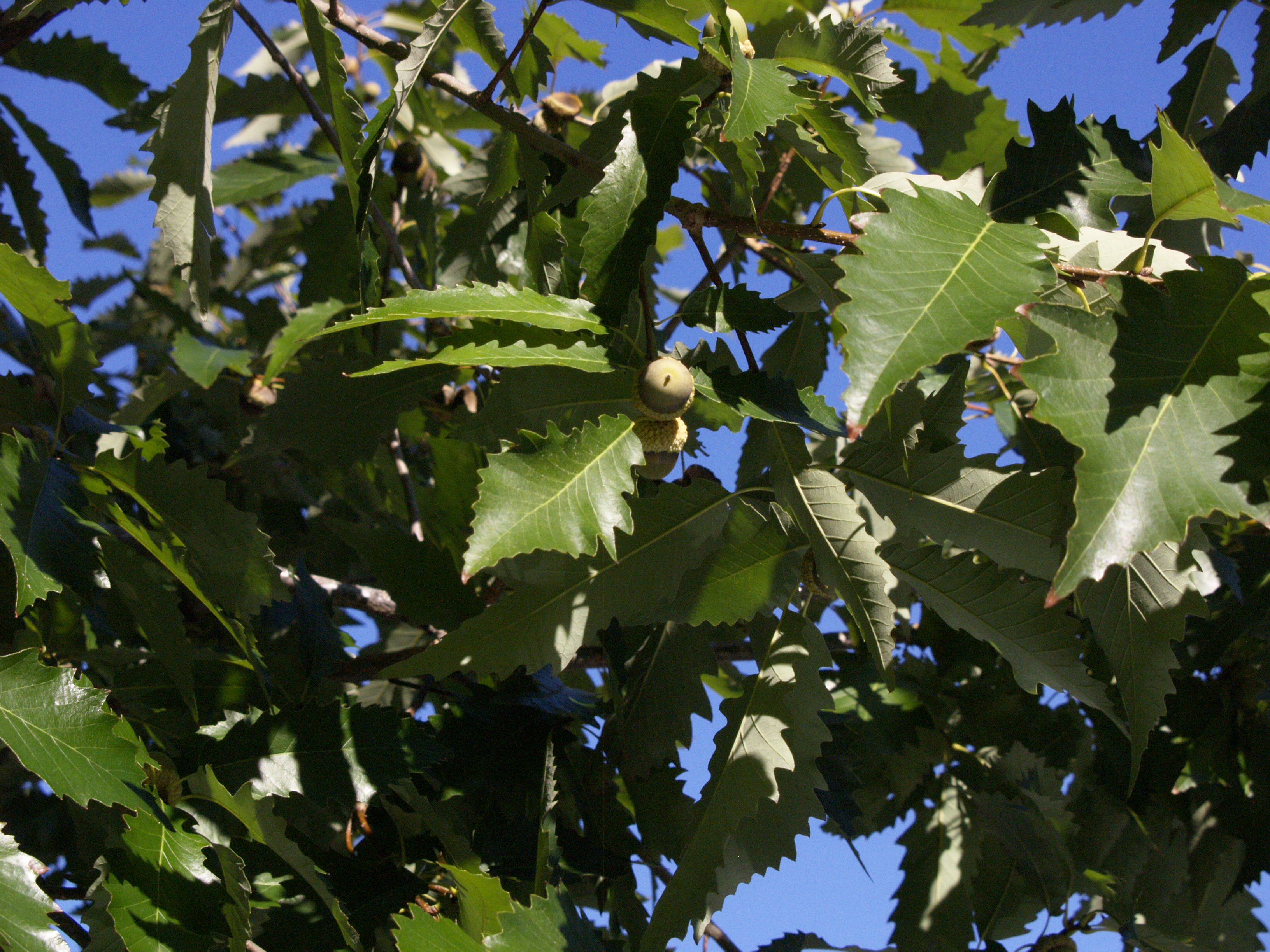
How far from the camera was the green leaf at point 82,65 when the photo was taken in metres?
1.72

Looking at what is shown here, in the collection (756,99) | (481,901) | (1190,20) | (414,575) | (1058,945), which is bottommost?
(1058,945)

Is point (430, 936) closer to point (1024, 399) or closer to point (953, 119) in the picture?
point (1024, 399)

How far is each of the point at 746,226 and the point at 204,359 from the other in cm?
114

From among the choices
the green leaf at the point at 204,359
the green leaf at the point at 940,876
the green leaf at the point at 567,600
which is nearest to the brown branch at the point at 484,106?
the green leaf at the point at 567,600

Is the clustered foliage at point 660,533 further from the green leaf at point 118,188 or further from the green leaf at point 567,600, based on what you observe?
the green leaf at point 118,188

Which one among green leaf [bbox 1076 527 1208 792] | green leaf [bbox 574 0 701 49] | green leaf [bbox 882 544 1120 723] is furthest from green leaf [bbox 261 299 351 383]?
green leaf [bbox 1076 527 1208 792]

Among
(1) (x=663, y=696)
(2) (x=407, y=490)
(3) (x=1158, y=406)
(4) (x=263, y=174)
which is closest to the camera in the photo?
(3) (x=1158, y=406)

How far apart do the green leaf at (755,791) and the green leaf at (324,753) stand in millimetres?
345

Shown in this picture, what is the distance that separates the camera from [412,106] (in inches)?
77.8

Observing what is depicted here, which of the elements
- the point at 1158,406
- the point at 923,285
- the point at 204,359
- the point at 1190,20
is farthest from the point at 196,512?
the point at 1190,20

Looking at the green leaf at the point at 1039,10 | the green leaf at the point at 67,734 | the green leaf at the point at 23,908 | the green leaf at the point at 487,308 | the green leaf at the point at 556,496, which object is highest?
the green leaf at the point at 1039,10

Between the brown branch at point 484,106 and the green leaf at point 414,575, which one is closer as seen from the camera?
the brown branch at point 484,106

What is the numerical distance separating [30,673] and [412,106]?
1.42m

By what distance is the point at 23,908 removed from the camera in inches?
32.9
